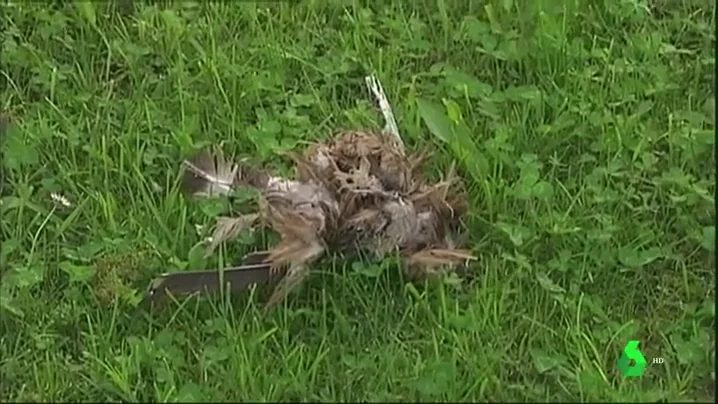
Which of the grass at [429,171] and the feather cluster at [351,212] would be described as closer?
the grass at [429,171]

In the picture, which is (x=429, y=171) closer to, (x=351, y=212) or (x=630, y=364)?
(x=351, y=212)

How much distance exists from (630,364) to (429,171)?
633 millimetres

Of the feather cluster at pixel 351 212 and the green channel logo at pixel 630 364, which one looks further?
the feather cluster at pixel 351 212

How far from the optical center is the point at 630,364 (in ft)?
8.33

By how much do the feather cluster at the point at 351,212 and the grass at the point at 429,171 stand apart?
44mm

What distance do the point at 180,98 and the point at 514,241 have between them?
34.3 inches

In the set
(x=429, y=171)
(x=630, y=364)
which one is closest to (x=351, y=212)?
(x=429, y=171)

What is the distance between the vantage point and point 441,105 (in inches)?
121

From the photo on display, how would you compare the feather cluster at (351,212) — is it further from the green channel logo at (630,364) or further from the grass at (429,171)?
the green channel logo at (630,364)

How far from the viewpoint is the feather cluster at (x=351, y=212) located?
269 cm

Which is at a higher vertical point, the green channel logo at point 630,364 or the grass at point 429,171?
the grass at point 429,171

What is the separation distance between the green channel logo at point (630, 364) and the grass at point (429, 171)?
0.07 feet

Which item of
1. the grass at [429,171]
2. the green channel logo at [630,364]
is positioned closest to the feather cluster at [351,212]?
the grass at [429,171]

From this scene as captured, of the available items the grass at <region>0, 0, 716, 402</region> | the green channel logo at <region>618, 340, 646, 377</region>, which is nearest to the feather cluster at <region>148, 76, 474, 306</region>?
the grass at <region>0, 0, 716, 402</region>
